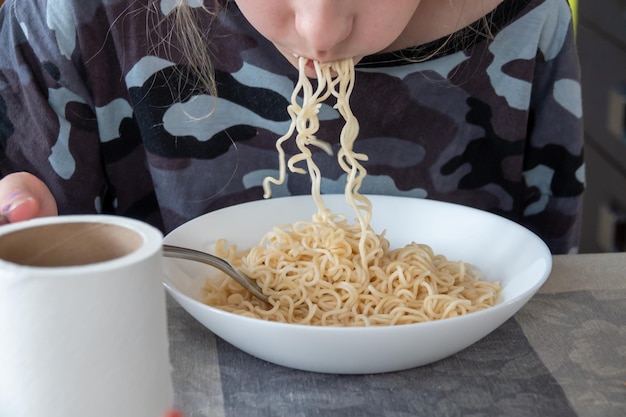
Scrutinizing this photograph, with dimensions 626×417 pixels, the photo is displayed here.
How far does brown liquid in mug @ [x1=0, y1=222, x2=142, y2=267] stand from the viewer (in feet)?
1.85

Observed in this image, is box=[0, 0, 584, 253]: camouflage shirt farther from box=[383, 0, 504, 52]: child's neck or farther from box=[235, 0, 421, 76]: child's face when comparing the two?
box=[235, 0, 421, 76]: child's face

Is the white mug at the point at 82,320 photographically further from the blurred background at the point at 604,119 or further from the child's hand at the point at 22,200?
the blurred background at the point at 604,119

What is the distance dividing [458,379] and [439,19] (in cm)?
71

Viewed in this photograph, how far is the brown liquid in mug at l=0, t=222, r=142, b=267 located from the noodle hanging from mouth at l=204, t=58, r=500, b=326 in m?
0.38

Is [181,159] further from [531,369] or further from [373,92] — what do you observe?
[531,369]

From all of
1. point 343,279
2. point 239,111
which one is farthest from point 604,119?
point 343,279

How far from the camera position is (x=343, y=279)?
1.01 metres

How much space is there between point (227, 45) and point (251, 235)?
1.29 ft

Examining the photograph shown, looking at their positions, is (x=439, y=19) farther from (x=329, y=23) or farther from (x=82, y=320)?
(x=82, y=320)

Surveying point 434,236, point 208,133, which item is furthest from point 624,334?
point 208,133

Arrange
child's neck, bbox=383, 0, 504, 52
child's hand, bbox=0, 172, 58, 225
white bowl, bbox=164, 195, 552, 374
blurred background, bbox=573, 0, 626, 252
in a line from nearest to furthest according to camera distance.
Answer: white bowl, bbox=164, 195, 552, 374 → child's hand, bbox=0, 172, 58, 225 → child's neck, bbox=383, 0, 504, 52 → blurred background, bbox=573, 0, 626, 252

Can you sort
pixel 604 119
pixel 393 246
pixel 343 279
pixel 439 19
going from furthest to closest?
pixel 604 119 < pixel 439 19 < pixel 393 246 < pixel 343 279

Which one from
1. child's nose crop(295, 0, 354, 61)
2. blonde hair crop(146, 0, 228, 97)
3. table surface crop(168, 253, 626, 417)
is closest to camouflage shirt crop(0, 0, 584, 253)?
blonde hair crop(146, 0, 228, 97)

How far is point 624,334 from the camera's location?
36.8 inches
